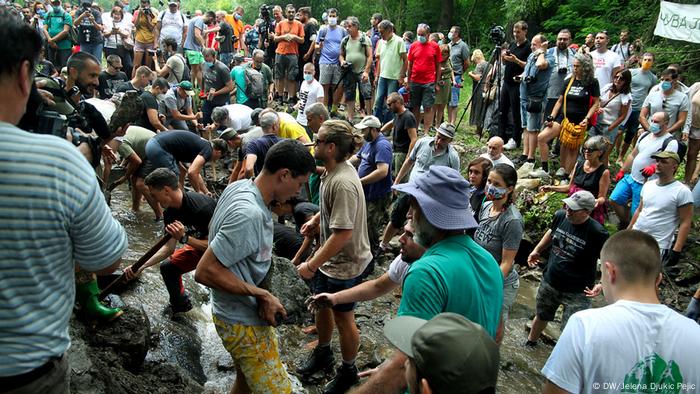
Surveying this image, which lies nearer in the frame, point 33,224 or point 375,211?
point 33,224

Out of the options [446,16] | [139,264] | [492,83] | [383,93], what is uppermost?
[446,16]

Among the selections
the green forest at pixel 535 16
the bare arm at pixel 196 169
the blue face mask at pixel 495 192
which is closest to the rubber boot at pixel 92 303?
the blue face mask at pixel 495 192

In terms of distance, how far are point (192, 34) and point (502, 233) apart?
1172cm

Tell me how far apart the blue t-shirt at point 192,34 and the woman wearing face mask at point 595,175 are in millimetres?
10797

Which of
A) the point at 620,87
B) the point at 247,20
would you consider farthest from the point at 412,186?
the point at 247,20

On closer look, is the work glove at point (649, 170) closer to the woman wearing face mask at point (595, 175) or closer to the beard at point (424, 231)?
the woman wearing face mask at point (595, 175)

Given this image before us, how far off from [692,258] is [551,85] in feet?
11.6

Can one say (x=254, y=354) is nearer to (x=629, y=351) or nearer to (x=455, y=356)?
(x=455, y=356)

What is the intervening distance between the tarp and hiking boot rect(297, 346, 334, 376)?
33.2 ft

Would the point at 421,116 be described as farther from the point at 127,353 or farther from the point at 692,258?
the point at 127,353

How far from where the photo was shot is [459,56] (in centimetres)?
1248

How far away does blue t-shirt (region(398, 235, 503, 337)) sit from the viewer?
233 cm

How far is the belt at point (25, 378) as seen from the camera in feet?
5.84

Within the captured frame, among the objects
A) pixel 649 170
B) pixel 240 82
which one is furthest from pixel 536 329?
pixel 240 82
